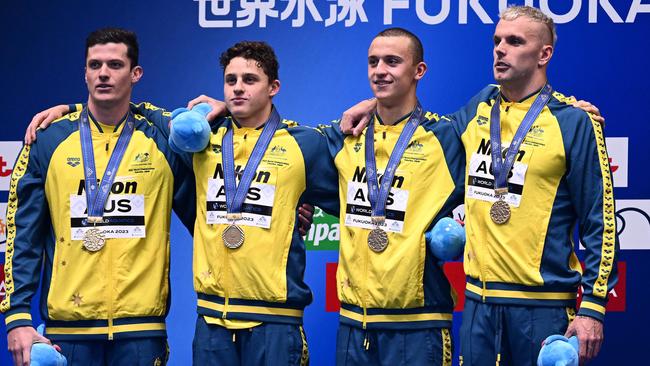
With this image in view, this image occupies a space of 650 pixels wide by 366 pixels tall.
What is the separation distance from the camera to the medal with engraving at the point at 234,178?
4723mm

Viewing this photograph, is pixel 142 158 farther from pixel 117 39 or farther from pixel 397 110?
pixel 397 110

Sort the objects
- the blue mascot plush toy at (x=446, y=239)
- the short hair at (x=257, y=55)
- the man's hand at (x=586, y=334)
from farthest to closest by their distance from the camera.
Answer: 1. the short hair at (x=257, y=55)
2. the blue mascot plush toy at (x=446, y=239)
3. the man's hand at (x=586, y=334)

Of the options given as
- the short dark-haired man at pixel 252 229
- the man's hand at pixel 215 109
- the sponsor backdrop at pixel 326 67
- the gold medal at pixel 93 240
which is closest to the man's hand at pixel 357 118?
the short dark-haired man at pixel 252 229

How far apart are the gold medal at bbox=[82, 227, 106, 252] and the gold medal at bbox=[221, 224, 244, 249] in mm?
491

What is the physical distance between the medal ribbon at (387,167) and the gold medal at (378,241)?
0.24ft

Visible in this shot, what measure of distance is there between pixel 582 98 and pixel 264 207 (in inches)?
83.8

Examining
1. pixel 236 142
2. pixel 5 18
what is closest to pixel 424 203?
pixel 236 142

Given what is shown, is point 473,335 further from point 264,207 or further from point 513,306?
point 264,207

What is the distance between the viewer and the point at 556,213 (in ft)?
15.1

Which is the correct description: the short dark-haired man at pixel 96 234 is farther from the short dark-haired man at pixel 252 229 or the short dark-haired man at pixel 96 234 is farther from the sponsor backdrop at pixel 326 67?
the sponsor backdrop at pixel 326 67

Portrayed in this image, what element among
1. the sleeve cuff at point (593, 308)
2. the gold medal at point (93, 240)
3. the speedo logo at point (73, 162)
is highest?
the speedo logo at point (73, 162)

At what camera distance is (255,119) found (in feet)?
16.1

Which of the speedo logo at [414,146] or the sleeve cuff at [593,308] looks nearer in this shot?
the sleeve cuff at [593,308]

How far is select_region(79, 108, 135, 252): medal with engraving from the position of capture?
4.73m
